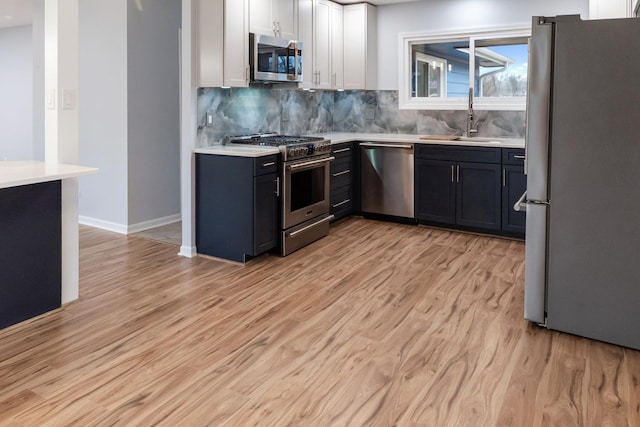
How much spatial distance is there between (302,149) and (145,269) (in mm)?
1654

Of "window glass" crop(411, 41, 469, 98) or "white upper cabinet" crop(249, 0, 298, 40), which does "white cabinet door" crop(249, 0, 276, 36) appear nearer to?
"white upper cabinet" crop(249, 0, 298, 40)

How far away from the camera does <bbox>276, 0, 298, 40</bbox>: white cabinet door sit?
481cm

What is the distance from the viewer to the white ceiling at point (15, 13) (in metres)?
7.04

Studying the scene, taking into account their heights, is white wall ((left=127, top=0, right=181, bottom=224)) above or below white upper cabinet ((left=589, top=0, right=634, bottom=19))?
below

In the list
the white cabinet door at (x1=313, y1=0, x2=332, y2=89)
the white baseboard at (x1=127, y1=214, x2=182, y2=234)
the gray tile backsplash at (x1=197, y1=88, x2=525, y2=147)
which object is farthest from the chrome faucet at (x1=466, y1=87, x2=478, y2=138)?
the white baseboard at (x1=127, y1=214, x2=182, y2=234)

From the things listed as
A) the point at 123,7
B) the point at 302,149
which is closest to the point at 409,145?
the point at 302,149

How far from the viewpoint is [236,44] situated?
172 inches

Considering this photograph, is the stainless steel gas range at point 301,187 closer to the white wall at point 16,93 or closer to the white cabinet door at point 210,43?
the white cabinet door at point 210,43

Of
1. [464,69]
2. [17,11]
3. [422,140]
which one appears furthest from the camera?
[17,11]

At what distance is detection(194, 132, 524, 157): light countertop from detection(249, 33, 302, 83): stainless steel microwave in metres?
0.68

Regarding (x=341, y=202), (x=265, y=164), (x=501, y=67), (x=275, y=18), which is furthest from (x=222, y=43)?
(x=501, y=67)

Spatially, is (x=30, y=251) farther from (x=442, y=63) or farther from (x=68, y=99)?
(x=442, y=63)

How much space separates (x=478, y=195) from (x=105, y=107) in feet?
12.7

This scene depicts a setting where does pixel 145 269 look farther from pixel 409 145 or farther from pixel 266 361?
pixel 409 145
